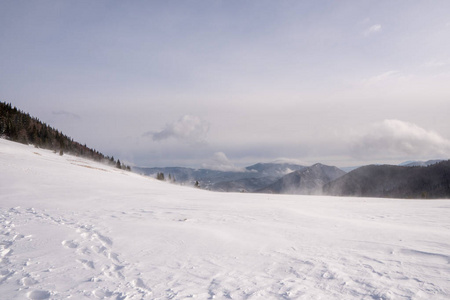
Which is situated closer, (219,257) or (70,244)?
(219,257)

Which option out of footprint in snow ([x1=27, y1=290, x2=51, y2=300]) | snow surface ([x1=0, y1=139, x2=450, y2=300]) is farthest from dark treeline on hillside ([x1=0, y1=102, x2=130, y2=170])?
footprint in snow ([x1=27, y1=290, x2=51, y2=300])

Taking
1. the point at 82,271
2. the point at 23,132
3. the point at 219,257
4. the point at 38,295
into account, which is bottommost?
the point at 38,295

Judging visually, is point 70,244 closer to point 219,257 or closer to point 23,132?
point 219,257

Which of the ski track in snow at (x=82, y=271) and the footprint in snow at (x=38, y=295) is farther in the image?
the ski track in snow at (x=82, y=271)

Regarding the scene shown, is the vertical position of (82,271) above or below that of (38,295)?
above

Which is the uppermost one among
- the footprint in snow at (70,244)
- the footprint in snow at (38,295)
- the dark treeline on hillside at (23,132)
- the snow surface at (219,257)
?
the dark treeline on hillside at (23,132)

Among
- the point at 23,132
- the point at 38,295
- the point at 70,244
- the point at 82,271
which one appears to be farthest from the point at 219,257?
the point at 23,132

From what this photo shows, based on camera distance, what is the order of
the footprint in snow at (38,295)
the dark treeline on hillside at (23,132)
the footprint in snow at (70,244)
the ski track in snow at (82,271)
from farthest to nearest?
the dark treeline on hillside at (23,132)
the footprint in snow at (70,244)
the ski track in snow at (82,271)
the footprint in snow at (38,295)

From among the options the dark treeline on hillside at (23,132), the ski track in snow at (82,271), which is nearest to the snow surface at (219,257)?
the ski track in snow at (82,271)

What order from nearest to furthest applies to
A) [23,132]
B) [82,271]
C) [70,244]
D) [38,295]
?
[38,295]
[82,271]
[70,244]
[23,132]

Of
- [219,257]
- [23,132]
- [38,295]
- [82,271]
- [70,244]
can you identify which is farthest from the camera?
[23,132]

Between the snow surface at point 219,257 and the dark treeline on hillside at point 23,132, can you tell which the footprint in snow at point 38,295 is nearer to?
the snow surface at point 219,257

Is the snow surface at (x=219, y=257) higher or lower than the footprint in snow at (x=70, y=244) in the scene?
higher

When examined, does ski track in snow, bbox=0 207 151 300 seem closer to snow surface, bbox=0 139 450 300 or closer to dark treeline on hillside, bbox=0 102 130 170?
snow surface, bbox=0 139 450 300
